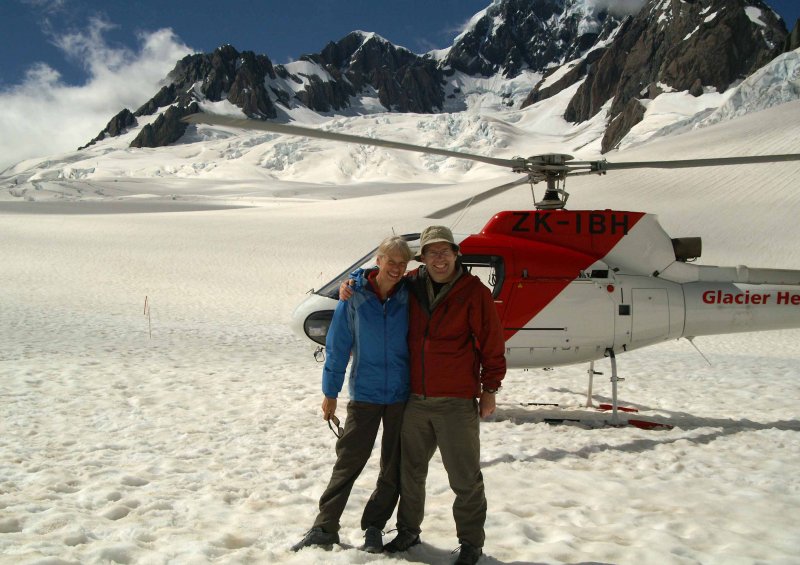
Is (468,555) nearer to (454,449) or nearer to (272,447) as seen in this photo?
Answer: (454,449)

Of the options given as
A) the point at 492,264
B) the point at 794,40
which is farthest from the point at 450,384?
the point at 794,40

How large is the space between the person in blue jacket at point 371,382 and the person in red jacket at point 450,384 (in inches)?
2.9

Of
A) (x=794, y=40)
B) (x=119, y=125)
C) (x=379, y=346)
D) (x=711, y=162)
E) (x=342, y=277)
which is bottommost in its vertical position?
(x=379, y=346)

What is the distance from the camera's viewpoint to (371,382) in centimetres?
288

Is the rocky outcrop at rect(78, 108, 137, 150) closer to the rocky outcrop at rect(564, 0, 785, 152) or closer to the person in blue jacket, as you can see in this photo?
the rocky outcrop at rect(564, 0, 785, 152)

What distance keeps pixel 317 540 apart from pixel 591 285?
3606mm

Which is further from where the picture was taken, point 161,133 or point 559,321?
point 161,133

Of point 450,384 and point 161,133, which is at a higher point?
point 161,133

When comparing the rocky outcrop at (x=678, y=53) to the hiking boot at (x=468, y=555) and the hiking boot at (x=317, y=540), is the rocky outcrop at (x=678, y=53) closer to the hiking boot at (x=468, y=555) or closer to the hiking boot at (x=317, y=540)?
the hiking boot at (x=468, y=555)

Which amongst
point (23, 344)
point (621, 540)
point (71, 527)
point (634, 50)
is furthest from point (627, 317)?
point (634, 50)

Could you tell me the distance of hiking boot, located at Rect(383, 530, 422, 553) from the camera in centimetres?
286

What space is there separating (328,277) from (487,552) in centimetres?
1695

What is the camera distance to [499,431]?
5.14 metres

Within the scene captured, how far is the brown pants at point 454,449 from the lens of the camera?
2.77 meters
